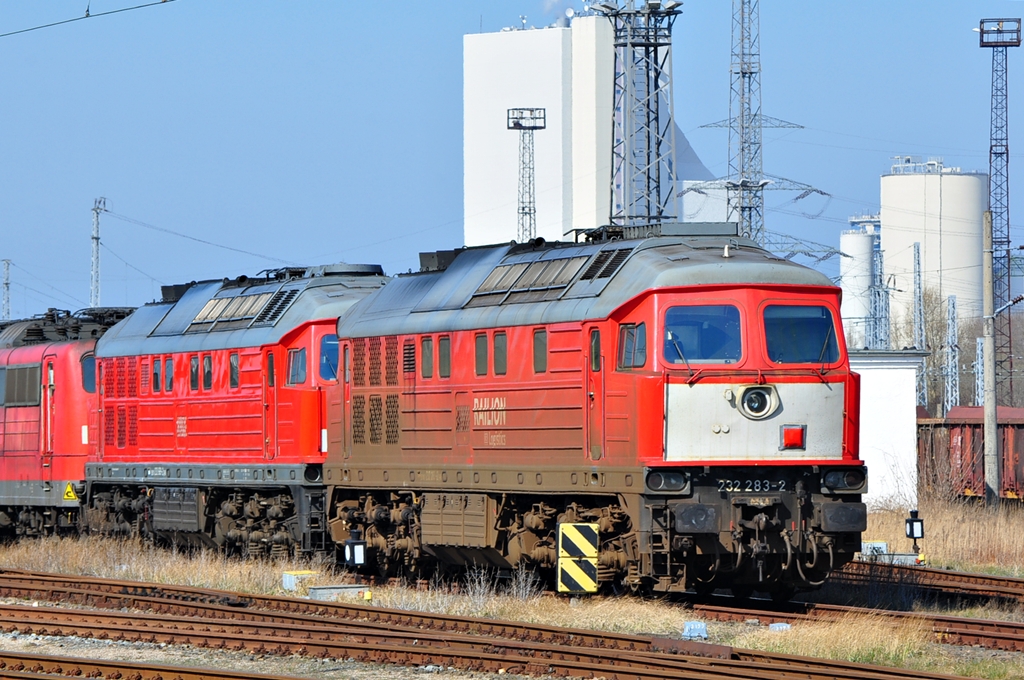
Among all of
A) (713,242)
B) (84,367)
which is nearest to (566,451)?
(713,242)

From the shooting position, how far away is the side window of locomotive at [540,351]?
1902cm

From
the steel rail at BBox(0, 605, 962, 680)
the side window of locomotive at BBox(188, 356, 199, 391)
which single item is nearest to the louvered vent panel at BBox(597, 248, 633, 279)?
the steel rail at BBox(0, 605, 962, 680)

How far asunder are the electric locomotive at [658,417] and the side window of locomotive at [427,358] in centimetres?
51

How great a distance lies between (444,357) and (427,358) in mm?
451

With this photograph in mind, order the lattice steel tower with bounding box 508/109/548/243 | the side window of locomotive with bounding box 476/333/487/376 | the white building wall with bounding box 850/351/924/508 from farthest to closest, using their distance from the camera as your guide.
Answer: the lattice steel tower with bounding box 508/109/548/243 < the white building wall with bounding box 850/351/924/508 < the side window of locomotive with bounding box 476/333/487/376

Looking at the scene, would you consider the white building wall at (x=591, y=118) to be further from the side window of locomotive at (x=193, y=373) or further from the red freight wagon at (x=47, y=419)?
the side window of locomotive at (x=193, y=373)

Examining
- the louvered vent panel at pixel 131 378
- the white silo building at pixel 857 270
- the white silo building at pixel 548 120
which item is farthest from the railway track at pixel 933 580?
the white silo building at pixel 857 270

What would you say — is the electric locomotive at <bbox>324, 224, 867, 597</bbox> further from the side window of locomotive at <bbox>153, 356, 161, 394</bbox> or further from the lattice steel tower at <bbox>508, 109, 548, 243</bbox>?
the lattice steel tower at <bbox>508, 109, 548, 243</bbox>

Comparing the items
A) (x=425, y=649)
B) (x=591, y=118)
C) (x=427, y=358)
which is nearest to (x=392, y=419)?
(x=427, y=358)

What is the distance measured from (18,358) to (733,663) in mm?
22103

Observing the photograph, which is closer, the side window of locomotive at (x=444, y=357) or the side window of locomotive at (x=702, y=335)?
the side window of locomotive at (x=702, y=335)

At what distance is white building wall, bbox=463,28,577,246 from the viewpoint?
362 feet

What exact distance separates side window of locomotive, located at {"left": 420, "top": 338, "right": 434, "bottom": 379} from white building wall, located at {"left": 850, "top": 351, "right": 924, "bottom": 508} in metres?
18.4

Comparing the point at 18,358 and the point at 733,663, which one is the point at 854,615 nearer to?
the point at 733,663
